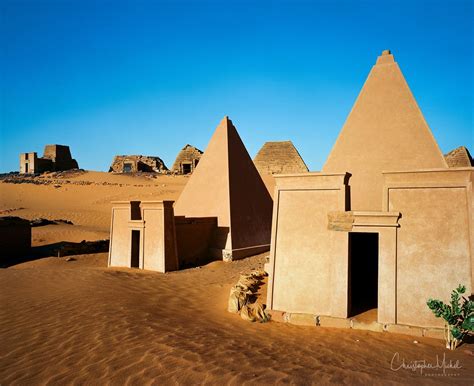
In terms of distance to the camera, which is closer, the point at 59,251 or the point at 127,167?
the point at 59,251

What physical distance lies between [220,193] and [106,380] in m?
10.4

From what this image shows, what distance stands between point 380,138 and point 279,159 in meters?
16.0

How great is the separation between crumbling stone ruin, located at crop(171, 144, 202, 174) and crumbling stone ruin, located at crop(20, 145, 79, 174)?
15.1 metres

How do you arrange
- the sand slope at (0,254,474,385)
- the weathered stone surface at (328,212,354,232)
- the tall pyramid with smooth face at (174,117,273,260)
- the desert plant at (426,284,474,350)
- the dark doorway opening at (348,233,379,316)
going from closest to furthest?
the sand slope at (0,254,474,385) → the desert plant at (426,284,474,350) → the weathered stone surface at (328,212,354,232) → the dark doorway opening at (348,233,379,316) → the tall pyramid with smooth face at (174,117,273,260)

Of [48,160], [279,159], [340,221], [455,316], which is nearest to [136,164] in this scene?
[48,160]

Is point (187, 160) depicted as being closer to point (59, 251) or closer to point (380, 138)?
point (59, 251)

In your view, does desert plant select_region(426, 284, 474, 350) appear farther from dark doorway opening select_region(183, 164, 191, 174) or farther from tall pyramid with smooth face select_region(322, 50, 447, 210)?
dark doorway opening select_region(183, 164, 191, 174)

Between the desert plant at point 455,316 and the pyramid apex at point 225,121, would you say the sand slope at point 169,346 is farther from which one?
the pyramid apex at point 225,121

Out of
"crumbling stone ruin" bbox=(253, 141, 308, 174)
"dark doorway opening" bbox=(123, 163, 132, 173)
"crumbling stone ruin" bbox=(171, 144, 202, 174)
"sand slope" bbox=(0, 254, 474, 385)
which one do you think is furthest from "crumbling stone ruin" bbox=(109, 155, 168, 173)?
"sand slope" bbox=(0, 254, 474, 385)

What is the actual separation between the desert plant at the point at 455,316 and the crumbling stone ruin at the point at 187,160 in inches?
1380

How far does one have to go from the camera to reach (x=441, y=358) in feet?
15.2

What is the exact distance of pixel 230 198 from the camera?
13.7 m

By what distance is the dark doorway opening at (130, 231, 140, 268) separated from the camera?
12.8m

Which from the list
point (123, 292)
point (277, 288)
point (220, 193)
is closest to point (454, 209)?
point (277, 288)
